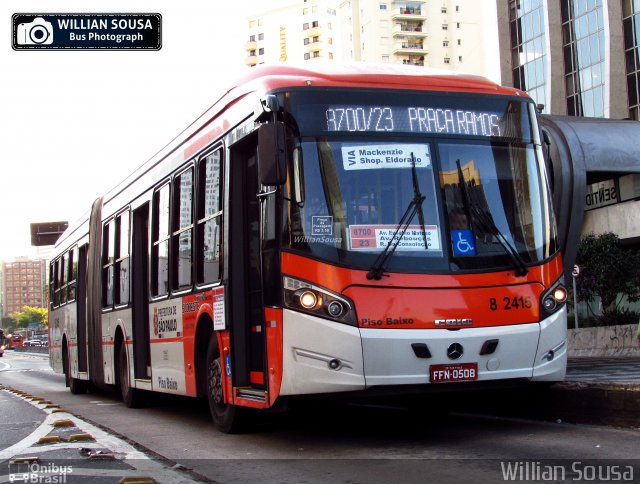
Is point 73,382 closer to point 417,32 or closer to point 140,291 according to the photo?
point 140,291

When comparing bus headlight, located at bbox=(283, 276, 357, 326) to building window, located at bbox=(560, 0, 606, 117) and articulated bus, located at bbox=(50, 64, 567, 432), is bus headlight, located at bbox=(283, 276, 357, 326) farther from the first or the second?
building window, located at bbox=(560, 0, 606, 117)

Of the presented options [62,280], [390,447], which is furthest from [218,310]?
[62,280]

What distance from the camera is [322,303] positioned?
808cm

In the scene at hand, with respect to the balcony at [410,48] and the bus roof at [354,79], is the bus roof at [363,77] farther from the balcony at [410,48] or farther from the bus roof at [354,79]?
the balcony at [410,48]

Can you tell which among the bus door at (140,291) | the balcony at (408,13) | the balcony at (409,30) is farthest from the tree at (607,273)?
the balcony at (408,13)

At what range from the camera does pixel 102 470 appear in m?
7.57

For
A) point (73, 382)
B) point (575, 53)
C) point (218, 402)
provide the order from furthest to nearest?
point (575, 53), point (73, 382), point (218, 402)

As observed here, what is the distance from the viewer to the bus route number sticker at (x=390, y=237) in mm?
8266

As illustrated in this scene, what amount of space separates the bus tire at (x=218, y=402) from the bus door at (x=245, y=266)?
0.62 meters

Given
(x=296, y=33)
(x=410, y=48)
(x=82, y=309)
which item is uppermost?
(x=296, y=33)

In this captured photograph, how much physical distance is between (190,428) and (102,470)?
376cm

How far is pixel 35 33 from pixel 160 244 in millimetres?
3659

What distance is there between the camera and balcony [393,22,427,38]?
118m

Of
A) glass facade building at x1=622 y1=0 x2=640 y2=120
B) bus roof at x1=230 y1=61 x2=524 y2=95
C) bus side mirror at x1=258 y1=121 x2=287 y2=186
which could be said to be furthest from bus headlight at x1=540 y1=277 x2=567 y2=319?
glass facade building at x1=622 y1=0 x2=640 y2=120
